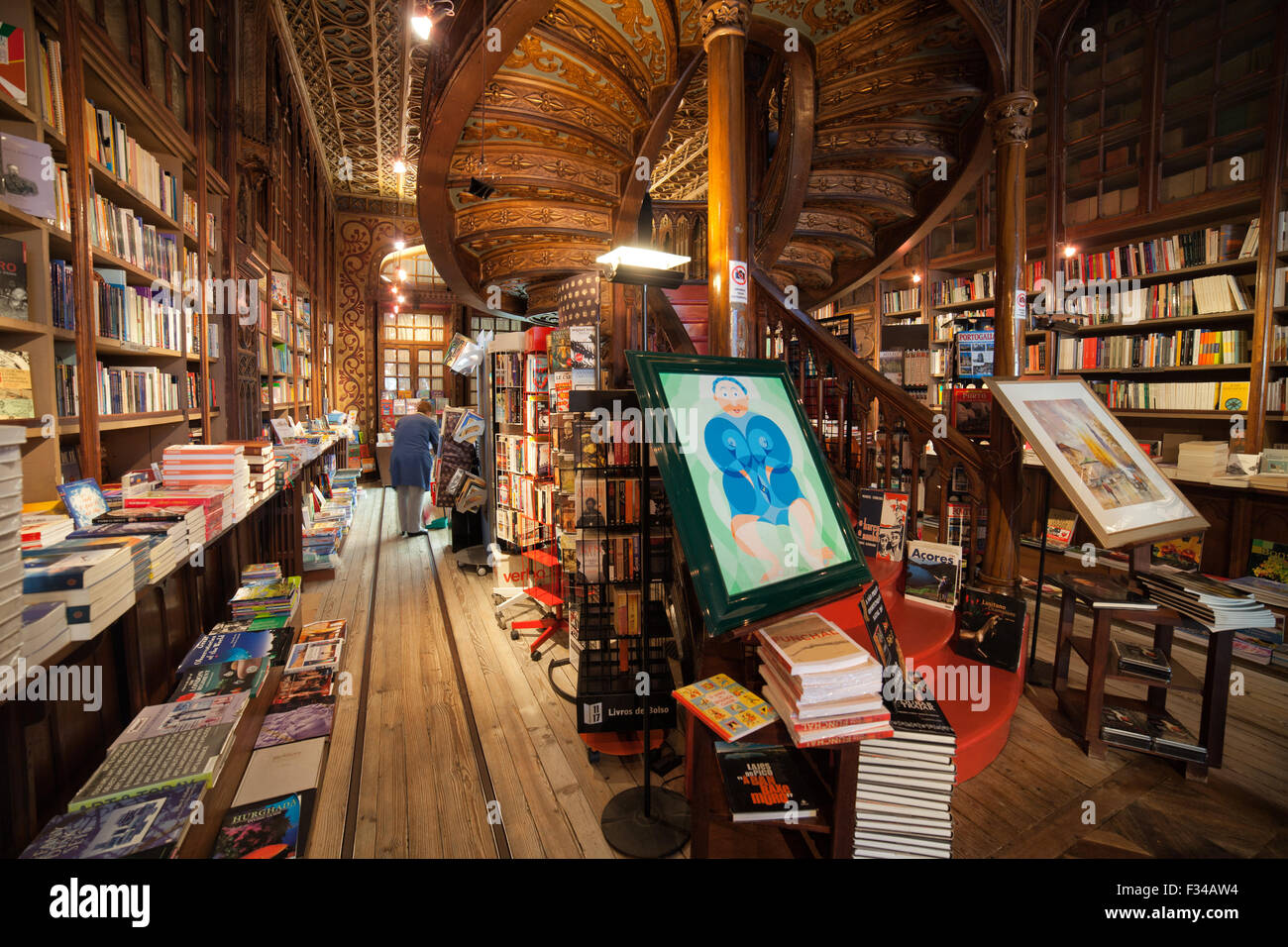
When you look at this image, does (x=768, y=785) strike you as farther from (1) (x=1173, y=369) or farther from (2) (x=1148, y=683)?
(1) (x=1173, y=369)

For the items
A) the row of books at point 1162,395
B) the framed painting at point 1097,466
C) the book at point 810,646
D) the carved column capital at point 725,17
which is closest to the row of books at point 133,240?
the carved column capital at point 725,17

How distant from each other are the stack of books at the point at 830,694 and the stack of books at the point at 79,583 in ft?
5.24

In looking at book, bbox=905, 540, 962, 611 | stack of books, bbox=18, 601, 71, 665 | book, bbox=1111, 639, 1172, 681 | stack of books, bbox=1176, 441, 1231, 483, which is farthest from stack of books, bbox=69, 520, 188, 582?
stack of books, bbox=1176, 441, 1231, 483

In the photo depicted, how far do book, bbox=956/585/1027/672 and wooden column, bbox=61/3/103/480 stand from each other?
3.74 metres

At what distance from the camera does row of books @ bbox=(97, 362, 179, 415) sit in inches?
91.6

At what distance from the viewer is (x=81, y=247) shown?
6.61 ft

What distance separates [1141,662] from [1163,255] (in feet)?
12.1

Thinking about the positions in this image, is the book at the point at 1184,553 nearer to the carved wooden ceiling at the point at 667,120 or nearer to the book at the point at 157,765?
the carved wooden ceiling at the point at 667,120

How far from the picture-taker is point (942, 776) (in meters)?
1.55

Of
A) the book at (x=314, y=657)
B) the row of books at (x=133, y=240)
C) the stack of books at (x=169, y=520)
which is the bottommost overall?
the book at (x=314, y=657)

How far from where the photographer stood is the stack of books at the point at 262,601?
2947 millimetres

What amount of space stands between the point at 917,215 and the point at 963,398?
2.27 meters

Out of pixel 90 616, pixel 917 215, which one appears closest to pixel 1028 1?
pixel 917 215
